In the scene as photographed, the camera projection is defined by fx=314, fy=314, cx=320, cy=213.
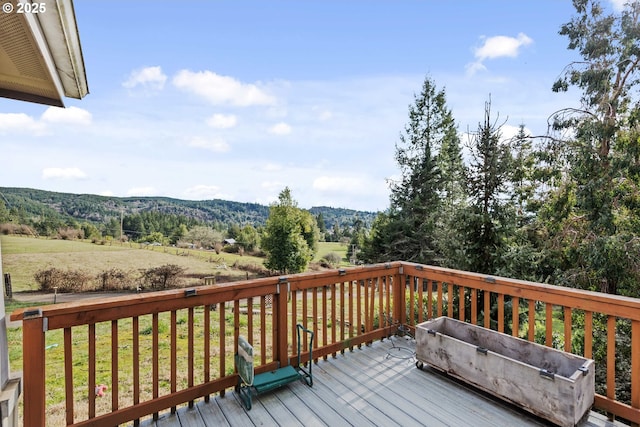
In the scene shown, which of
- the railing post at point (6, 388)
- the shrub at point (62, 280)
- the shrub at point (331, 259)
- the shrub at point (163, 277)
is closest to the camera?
the railing post at point (6, 388)

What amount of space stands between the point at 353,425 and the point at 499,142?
5597 mm

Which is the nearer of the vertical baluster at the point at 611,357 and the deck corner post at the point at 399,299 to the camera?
the vertical baluster at the point at 611,357

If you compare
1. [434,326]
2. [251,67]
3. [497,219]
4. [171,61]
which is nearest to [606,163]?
[497,219]

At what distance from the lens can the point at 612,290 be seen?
19.7 feet

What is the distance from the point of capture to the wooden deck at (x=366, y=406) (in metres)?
2.06

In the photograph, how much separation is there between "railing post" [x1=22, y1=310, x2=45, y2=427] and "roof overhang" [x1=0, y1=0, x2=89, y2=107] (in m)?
1.22

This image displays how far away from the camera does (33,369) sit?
163 cm

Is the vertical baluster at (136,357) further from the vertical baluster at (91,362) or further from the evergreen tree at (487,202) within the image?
the evergreen tree at (487,202)

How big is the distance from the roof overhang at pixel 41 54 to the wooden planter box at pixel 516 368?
2923mm

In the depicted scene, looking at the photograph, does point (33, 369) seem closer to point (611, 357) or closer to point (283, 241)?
point (611, 357)

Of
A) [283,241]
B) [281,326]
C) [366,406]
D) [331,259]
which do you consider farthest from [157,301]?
[331,259]

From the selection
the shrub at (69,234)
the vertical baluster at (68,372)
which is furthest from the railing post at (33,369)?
the shrub at (69,234)

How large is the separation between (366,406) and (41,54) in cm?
267

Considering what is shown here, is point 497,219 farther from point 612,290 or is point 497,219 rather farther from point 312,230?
point 312,230
